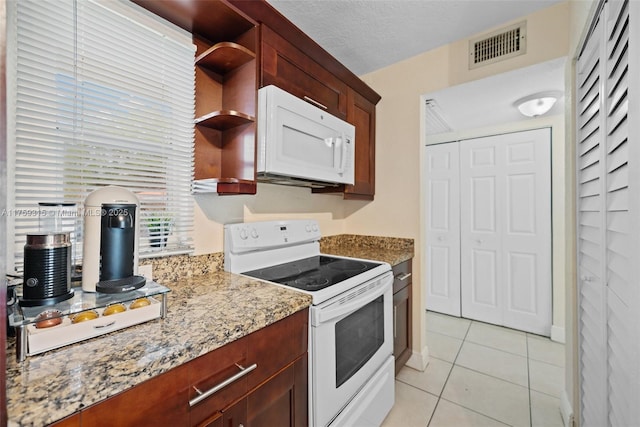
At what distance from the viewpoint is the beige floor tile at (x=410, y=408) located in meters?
1.64

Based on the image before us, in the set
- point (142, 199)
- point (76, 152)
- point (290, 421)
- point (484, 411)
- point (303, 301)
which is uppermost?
point (76, 152)

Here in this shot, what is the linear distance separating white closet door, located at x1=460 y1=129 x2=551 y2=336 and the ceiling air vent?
1.30 m

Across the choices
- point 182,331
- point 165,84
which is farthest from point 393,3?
point 182,331

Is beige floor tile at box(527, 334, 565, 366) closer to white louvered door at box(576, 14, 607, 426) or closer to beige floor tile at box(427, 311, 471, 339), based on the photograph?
beige floor tile at box(427, 311, 471, 339)

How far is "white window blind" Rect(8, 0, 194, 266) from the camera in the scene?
944 mm

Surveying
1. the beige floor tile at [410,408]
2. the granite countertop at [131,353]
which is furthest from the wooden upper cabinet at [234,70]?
the beige floor tile at [410,408]

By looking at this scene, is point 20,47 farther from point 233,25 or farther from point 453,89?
point 453,89

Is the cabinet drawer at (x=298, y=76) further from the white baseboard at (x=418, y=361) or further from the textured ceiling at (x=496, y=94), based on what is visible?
the white baseboard at (x=418, y=361)

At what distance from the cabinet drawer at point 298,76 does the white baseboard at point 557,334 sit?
110 inches

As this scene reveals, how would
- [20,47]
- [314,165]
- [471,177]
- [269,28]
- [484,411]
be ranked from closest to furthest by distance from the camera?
[20,47] → [269,28] → [314,165] → [484,411] → [471,177]

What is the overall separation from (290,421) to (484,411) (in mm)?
1398

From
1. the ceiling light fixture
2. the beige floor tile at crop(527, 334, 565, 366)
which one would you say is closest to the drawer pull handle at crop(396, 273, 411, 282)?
the beige floor tile at crop(527, 334, 565, 366)

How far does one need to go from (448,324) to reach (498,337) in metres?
0.46

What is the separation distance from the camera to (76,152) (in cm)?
105
